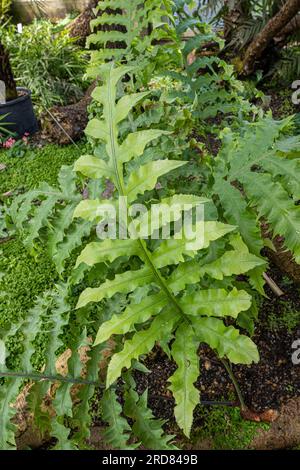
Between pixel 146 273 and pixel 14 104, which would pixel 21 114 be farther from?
pixel 146 273

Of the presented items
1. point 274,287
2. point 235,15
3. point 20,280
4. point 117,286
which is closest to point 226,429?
point 274,287

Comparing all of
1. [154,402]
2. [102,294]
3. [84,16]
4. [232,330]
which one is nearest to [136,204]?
[102,294]

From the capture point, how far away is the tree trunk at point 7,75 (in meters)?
3.71

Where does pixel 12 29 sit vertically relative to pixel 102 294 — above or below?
above

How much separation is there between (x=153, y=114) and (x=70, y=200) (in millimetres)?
463

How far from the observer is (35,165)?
12.0 feet

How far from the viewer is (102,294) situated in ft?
3.48

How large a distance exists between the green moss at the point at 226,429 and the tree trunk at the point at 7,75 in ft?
10.7

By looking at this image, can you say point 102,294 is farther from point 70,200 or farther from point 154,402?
point 154,402

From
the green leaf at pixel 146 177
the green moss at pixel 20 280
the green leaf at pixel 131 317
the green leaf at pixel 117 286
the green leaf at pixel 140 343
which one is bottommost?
the green moss at pixel 20 280

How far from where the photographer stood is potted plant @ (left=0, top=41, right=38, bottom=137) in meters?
A: 3.78

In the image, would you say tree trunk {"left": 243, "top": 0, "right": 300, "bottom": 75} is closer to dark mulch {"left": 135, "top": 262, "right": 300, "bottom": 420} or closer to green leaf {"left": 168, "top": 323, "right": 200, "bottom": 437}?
dark mulch {"left": 135, "top": 262, "right": 300, "bottom": 420}

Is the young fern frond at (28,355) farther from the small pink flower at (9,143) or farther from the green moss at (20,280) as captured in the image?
the small pink flower at (9,143)

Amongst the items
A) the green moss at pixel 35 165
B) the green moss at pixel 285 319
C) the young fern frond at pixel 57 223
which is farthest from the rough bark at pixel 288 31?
the young fern frond at pixel 57 223
